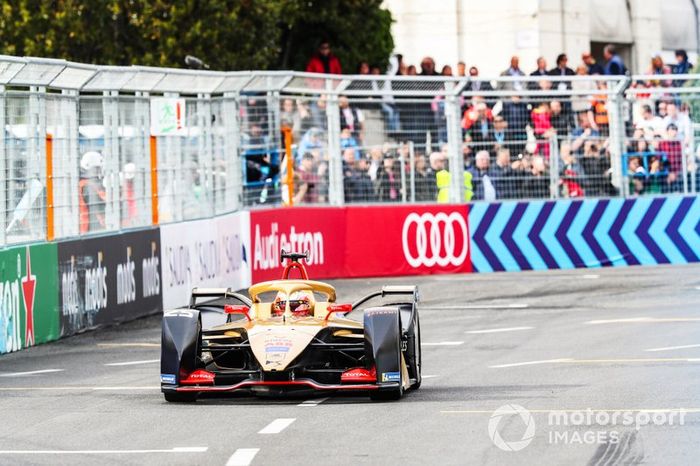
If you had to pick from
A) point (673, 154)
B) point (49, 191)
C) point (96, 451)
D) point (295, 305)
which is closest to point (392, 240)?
point (673, 154)

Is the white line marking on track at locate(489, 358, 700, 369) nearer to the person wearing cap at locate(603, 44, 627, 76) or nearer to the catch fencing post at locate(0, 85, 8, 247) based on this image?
the catch fencing post at locate(0, 85, 8, 247)

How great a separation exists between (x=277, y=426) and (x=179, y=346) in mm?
1742

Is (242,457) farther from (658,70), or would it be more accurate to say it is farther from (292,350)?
(658,70)

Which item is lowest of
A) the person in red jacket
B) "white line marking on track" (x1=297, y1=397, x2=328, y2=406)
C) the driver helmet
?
"white line marking on track" (x1=297, y1=397, x2=328, y2=406)

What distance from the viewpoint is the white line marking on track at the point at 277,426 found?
10.2 m

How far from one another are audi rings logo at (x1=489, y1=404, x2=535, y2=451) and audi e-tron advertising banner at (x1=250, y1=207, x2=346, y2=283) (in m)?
12.4

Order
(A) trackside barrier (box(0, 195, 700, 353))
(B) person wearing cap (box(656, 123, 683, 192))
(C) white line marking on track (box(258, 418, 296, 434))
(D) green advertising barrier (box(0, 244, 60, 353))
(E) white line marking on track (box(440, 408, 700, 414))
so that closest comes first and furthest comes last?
1. (C) white line marking on track (box(258, 418, 296, 434))
2. (E) white line marking on track (box(440, 408, 700, 414))
3. (D) green advertising barrier (box(0, 244, 60, 353))
4. (A) trackside barrier (box(0, 195, 700, 353))
5. (B) person wearing cap (box(656, 123, 683, 192))

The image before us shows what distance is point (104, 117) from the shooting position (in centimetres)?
1945

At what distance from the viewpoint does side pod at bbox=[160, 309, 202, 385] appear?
1196 centimetres

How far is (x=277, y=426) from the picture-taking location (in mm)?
10492

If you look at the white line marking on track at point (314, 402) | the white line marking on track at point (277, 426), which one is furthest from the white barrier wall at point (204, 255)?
the white line marking on track at point (277, 426)

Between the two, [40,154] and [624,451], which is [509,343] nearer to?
[40,154]

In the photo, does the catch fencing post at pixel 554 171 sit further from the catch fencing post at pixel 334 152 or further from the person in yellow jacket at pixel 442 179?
the catch fencing post at pixel 334 152

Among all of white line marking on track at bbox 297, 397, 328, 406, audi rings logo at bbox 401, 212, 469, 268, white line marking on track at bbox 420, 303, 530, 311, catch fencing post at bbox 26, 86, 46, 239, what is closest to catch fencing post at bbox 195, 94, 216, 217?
audi rings logo at bbox 401, 212, 469, 268
